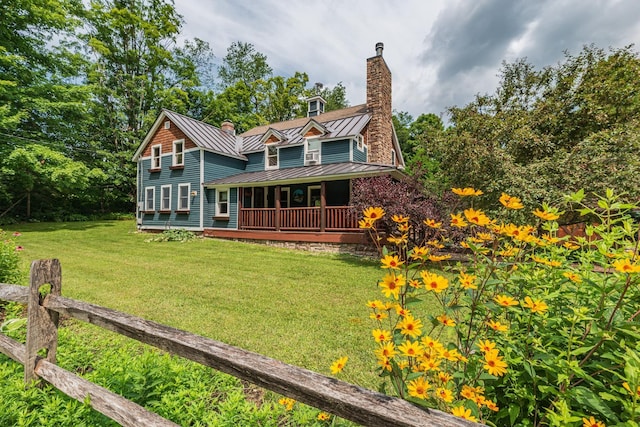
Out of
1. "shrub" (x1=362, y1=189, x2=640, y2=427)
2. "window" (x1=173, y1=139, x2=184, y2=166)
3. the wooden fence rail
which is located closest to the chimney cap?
"window" (x1=173, y1=139, x2=184, y2=166)

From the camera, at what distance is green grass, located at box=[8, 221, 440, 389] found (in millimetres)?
3730

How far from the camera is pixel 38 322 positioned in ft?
8.00

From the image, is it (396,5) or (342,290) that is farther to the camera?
(396,5)

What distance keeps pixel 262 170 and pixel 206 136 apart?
4.07m

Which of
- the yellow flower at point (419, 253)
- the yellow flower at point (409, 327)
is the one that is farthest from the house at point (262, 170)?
the yellow flower at point (409, 327)

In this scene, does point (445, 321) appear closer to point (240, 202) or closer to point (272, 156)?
point (240, 202)

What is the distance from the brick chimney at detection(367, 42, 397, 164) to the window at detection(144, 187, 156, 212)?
13.8 meters

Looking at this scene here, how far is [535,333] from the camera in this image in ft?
5.01

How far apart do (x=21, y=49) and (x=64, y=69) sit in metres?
1.91

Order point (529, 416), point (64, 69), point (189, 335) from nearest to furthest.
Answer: point (529, 416)
point (189, 335)
point (64, 69)

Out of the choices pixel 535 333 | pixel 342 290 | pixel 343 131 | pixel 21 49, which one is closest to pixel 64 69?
pixel 21 49

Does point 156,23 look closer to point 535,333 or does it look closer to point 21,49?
point 21,49

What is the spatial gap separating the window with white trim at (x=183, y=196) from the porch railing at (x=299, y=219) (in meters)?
4.22

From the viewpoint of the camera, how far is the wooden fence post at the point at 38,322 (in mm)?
2414
